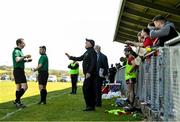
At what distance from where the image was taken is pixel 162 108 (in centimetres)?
862

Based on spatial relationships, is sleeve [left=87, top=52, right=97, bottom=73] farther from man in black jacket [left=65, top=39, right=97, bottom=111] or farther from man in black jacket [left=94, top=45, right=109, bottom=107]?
man in black jacket [left=94, top=45, right=109, bottom=107]

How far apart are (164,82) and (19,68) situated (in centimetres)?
747

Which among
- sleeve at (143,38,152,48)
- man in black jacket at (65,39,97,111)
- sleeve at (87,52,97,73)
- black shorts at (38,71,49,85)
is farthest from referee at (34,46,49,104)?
sleeve at (143,38,152,48)

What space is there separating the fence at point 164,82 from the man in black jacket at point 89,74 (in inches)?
132

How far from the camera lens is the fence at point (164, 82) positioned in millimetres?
7340

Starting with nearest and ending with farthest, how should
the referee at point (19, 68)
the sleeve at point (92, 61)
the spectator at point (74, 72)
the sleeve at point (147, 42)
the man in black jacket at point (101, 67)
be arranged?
the sleeve at point (147, 42)
the sleeve at point (92, 61)
the referee at point (19, 68)
the man in black jacket at point (101, 67)
the spectator at point (74, 72)

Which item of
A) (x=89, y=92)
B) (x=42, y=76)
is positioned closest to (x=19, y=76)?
(x=42, y=76)

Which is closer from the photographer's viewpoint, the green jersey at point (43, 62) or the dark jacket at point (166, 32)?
the dark jacket at point (166, 32)

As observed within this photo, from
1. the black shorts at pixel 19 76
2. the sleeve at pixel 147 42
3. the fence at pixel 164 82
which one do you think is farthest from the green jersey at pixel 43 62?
the fence at pixel 164 82

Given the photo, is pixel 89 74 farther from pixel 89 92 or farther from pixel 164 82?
pixel 164 82

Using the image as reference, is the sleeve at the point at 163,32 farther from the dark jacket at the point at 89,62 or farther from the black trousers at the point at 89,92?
the black trousers at the point at 89,92

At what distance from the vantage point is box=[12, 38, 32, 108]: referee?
14977 millimetres

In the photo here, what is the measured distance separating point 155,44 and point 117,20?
39.4 feet

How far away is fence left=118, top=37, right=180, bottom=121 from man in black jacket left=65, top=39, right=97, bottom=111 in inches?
132
